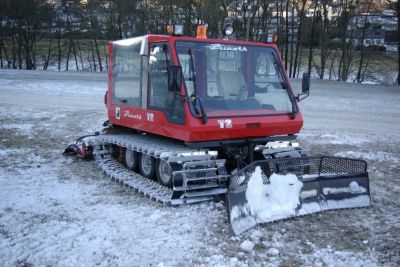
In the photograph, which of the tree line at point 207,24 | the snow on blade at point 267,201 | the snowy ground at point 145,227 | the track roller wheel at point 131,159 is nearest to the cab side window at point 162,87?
the track roller wheel at point 131,159

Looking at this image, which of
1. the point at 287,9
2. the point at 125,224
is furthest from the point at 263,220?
the point at 287,9

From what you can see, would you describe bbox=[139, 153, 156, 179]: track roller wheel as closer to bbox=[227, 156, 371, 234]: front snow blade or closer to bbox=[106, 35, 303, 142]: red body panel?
bbox=[106, 35, 303, 142]: red body panel

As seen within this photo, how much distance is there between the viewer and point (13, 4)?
3706 centimetres

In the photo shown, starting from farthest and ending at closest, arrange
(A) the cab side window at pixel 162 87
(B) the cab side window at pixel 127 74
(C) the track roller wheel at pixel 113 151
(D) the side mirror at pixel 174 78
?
(C) the track roller wheel at pixel 113 151
(B) the cab side window at pixel 127 74
(A) the cab side window at pixel 162 87
(D) the side mirror at pixel 174 78

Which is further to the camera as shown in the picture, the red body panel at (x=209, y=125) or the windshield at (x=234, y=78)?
the windshield at (x=234, y=78)

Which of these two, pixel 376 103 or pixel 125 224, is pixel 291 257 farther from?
pixel 376 103

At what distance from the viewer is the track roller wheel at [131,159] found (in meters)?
7.65

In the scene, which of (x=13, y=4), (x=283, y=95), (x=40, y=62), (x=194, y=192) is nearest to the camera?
(x=194, y=192)

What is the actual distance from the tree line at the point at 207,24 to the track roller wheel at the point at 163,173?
77.7 feet

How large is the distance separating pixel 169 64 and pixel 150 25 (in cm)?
3121

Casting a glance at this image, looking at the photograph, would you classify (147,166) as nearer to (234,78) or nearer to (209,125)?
(209,125)

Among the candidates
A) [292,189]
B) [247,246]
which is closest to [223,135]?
[292,189]

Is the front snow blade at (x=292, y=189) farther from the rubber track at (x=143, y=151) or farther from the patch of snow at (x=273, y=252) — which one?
the rubber track at (x=143, y=151)

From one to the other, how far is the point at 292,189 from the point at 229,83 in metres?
1.89
